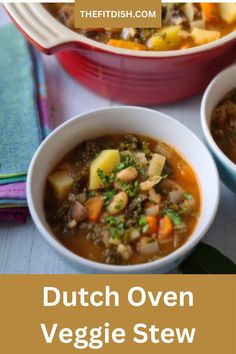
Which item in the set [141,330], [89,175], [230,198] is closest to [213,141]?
[230,198]

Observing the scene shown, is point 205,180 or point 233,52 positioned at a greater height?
point 233,52

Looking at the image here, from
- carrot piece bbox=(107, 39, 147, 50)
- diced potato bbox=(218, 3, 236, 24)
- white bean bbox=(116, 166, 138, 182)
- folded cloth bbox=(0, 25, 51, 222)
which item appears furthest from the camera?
diced potato bbox=(218, 3, 236, 24)

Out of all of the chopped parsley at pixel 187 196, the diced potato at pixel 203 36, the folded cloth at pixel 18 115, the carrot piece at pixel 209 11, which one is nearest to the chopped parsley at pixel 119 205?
the chopped parsley at pixel 187 196

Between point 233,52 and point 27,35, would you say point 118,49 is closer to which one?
point 27,35

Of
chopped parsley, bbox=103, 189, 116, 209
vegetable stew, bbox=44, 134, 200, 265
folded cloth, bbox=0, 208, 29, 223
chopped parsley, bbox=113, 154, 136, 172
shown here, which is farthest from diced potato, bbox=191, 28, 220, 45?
folded cloth, bbox=0, 208, 29, 223

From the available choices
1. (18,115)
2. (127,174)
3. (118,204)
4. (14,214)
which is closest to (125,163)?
(127,174)

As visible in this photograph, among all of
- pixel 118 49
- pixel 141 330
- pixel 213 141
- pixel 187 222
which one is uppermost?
pixel 118 49

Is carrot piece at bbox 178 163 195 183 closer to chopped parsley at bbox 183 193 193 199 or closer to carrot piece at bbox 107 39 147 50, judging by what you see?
chopped parsley at bbox 183 193 193 199
